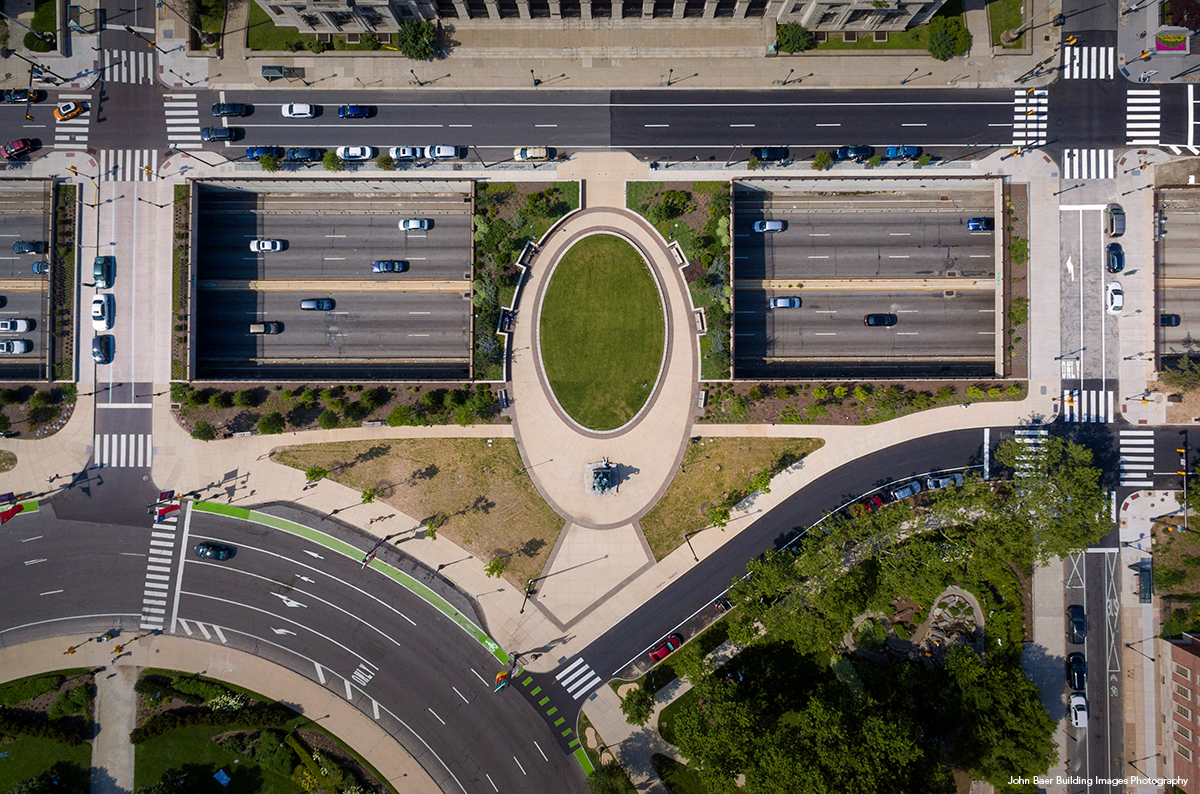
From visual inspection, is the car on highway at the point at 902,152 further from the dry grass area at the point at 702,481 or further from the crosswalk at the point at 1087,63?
the dry grass area at the point at 702,481

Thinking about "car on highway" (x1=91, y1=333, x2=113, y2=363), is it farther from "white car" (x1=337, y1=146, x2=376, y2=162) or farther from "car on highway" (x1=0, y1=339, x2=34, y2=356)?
"white car" (x1=337, y1=146, x2=376, y2=162)

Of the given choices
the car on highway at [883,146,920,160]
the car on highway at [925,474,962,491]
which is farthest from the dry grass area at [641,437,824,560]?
the car on highway at [883,146,920,160]

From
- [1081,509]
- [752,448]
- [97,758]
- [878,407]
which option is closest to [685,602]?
[752,448]

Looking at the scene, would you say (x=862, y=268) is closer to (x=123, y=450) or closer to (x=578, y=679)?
(x=578, y=679)

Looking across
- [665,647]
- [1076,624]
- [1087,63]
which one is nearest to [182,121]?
[665,647]

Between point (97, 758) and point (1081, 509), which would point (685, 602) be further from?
point (97, 758)

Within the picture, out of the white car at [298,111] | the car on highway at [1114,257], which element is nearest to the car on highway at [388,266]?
the white car at [298,111]
